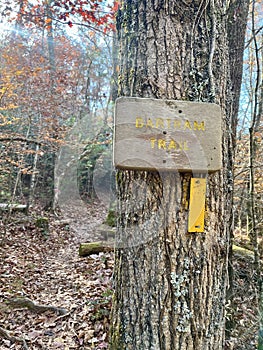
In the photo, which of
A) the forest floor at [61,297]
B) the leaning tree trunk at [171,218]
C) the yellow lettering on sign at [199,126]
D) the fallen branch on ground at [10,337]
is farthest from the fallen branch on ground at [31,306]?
the yellow lettering on sign at [199,126]

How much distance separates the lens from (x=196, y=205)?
1191 millimetres

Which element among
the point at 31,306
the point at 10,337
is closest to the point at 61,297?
the point at 31,306

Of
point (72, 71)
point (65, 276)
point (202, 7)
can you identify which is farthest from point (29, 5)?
point (202, 7)

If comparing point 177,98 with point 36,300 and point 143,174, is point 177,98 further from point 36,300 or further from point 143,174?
point 36,300

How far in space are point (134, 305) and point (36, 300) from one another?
269cm

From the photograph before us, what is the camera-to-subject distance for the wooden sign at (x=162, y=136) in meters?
1.13

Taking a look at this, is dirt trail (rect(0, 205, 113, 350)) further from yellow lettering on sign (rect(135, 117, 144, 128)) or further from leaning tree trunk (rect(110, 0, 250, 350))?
yellow lettering on sign (rect(135, 117, 144, 128))

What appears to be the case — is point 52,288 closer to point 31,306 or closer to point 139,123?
point 31,306

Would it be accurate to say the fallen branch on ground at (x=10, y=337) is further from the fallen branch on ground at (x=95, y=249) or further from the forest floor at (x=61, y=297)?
the fallen branch on ground at (x=95, y=249)

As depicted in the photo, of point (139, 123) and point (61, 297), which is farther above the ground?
point (139, 123)

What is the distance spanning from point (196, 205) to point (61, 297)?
286cm

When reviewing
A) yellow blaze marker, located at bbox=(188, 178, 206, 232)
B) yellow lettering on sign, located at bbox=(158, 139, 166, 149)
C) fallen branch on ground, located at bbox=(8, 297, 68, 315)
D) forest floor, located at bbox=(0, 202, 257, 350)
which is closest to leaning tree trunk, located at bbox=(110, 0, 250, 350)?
yellow blaze marker, located at bbox=(188, 178, 206, 232)

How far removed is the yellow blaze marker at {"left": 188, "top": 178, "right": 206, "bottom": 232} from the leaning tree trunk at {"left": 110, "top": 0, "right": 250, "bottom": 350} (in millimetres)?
24

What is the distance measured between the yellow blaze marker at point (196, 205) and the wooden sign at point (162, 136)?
6 centimetres
